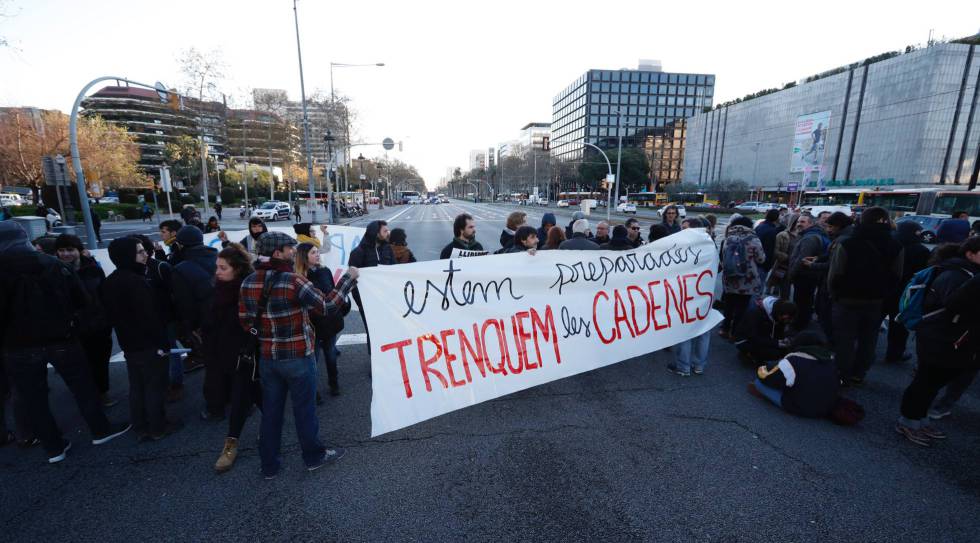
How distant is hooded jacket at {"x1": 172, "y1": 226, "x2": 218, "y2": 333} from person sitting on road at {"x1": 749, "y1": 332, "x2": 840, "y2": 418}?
516 centimetres

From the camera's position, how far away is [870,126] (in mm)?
55062

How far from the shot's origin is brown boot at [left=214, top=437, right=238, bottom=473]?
3.07 meters

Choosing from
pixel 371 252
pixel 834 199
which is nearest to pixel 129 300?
pixel 371 252

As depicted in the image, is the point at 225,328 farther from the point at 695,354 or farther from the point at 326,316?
the point at 695,354

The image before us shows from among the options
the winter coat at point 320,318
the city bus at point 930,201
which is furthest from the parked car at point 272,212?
the city bus at point 930,201

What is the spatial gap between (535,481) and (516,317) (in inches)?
52.3

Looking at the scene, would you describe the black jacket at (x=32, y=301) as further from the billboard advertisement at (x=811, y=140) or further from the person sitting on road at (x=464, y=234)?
the billboard advertisement at (x=811, y=140)

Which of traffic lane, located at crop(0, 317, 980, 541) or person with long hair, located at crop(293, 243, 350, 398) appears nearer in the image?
traffic lane, located at crop(0, 317, 980, 541)

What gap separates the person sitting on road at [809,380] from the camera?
3703mm

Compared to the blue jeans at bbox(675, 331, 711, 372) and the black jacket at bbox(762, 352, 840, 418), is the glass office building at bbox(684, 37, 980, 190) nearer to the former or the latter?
the blue jeans at bbox(675, 331, 711, 372)

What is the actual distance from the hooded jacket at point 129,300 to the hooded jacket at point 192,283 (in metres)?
0.31

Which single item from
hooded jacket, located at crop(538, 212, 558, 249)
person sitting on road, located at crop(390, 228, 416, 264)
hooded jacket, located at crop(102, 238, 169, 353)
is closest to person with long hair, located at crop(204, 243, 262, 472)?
hooded jacket, located at crop(102, 238, 169, 353)

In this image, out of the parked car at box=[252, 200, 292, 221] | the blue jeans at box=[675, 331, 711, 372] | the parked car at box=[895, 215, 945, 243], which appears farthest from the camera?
the parked car at box=[252, 200, 292, 221]

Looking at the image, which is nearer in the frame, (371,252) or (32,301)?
(32,301)
